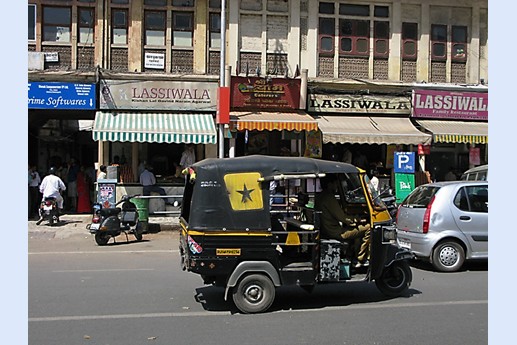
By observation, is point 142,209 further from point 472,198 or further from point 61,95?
point 472,198

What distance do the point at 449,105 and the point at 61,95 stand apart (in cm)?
1276

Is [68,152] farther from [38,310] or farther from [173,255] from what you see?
[38,310]

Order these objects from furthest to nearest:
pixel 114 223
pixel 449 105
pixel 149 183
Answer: pixel 449 105 → pixel 149 183 → pixel 114 223

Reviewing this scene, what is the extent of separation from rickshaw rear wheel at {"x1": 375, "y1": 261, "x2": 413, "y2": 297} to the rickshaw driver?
63 centimetres

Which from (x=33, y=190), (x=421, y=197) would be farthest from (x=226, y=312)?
(x=33, y=190)

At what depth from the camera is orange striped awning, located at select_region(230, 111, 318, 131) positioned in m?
16.5

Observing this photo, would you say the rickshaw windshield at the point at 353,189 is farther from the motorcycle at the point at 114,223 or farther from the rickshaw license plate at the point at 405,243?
the motorcycle at the point at 114,223

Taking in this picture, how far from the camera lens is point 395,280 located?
25.7 feet

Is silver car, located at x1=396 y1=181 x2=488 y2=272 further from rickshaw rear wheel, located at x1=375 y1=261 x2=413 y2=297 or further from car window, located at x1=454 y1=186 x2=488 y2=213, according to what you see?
rickshaw rear wheel, located at x1=375 y1=261 x2=413 y2=297

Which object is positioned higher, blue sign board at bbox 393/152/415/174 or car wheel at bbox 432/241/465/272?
blue sign board at bbox 393/152/415/174

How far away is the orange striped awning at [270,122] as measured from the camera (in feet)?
54.0

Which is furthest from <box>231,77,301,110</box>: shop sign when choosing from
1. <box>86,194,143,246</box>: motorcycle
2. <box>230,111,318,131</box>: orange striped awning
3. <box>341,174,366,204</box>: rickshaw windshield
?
<box>341,174,366,204</box>: rickshaw windshield

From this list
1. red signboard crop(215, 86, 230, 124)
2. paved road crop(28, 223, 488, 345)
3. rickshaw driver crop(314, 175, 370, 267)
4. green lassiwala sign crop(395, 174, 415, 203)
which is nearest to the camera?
paved road crop(28, 223, 488, 345)

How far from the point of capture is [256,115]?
17000mm
